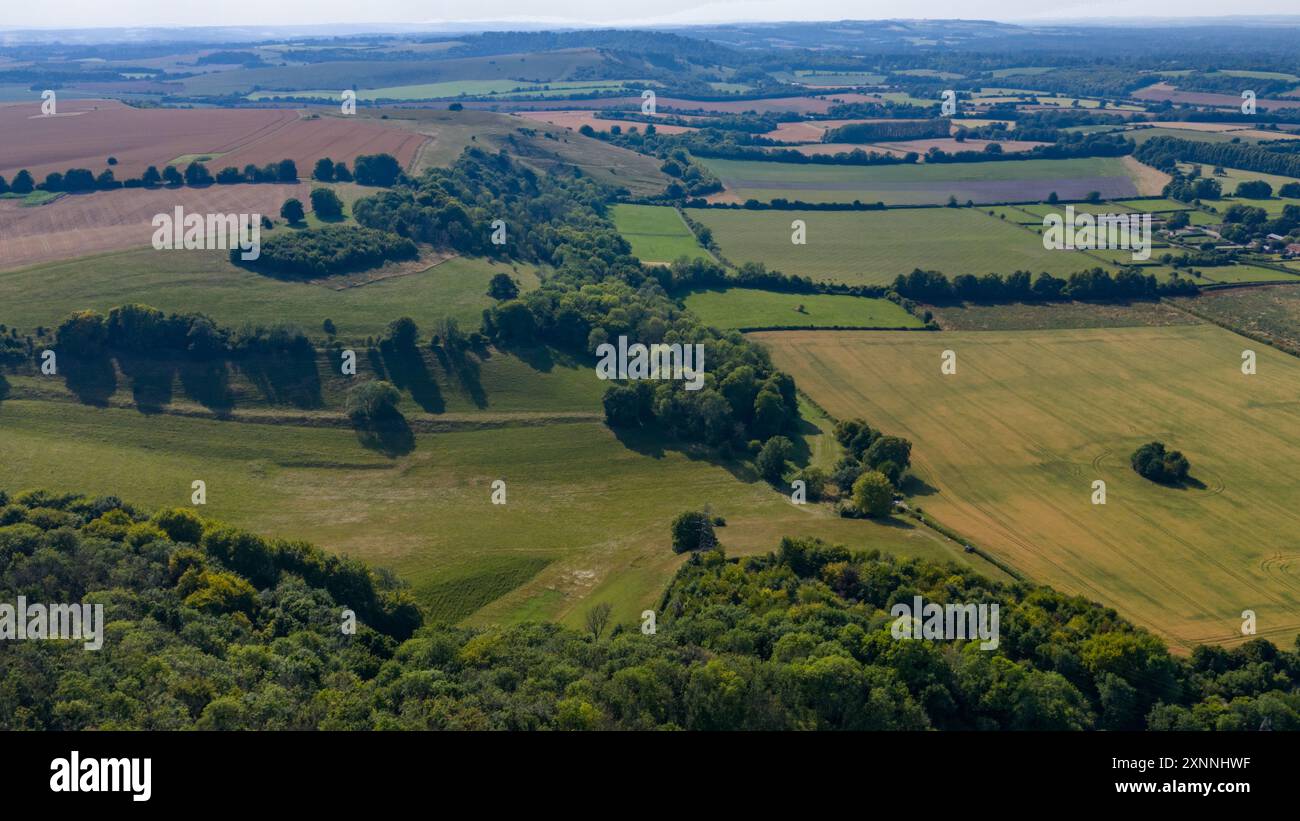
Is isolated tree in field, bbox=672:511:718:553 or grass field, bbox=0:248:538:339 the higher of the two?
grass field, bbox=0:248:538:339

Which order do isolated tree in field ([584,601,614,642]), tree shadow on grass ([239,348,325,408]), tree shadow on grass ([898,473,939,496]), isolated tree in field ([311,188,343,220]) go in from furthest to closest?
1. isolated tree in field ([311,188,343,220])
2. tree shadow on grass ([239,348,325,408])
3. tree shadow on grass ([898,473,939,496])
4. isolated tree in field ([584,601,614,642])

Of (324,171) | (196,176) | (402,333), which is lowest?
(402,333)

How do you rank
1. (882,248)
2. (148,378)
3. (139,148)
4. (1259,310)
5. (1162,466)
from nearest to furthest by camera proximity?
(1162,466) < (148,378) < (1259,310) < (882,248) < (139,148)

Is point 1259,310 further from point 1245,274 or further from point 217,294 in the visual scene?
point 217,294

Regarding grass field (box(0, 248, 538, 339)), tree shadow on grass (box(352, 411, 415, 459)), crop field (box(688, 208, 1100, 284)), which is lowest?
tree shadow on grass (box(352, 411, 415, 459))

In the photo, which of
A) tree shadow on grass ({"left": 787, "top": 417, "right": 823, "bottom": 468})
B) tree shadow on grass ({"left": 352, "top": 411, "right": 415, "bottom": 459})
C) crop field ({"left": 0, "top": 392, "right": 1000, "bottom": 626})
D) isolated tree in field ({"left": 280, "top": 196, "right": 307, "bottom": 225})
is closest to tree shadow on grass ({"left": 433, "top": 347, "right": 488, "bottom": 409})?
crop field ({"left": 0, "top": 392, "right": 1000, "bottom": 626})

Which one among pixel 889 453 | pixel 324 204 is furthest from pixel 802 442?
pixel 324 204

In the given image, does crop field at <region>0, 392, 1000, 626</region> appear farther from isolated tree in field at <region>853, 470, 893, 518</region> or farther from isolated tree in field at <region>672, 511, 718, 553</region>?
isolated tree in field at <region>853, 470, 893, 518</region>

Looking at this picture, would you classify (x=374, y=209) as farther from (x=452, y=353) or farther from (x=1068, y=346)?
(x=1068, y=346)
